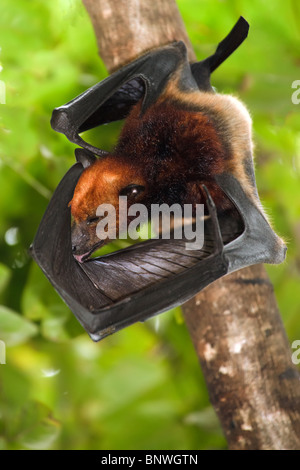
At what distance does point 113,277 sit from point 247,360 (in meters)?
0.81

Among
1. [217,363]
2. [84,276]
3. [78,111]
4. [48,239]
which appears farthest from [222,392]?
[78,111]

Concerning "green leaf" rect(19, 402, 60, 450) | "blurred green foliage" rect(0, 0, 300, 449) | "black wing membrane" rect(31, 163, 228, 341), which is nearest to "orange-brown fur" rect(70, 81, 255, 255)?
"black wing membrane" rect(31, 163, 228, 341)

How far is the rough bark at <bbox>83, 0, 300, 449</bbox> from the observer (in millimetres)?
2734

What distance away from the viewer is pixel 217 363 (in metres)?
2.82

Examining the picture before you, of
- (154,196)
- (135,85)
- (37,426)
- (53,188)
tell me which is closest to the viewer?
(154,196)

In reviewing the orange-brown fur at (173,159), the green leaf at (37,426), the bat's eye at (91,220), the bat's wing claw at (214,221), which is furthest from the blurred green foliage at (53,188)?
the bat's wing claw at (214,221)

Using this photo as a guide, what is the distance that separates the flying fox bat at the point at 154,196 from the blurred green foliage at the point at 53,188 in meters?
0.59

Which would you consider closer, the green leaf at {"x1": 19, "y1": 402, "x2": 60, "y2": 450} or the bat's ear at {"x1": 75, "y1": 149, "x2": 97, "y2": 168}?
the bat's ear at {"x1": 75, "y1": 149, "x2": 97, "y2": 168}

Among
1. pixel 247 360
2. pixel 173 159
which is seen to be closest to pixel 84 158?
pixel 173 159

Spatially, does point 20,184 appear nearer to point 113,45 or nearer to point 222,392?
point 113,45

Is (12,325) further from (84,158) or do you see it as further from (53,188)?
(53,188)

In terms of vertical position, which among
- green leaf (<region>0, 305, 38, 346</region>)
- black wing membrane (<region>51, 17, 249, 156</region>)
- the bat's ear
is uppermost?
black wing membrane (<region>51, 17, 249, 156</region>)

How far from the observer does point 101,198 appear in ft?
7.93

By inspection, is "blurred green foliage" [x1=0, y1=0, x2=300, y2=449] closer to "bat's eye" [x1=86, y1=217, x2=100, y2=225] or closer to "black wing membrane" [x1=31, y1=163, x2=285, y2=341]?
"black wing membrane" [x1=31, y1=163, x2=285, y2=341]
